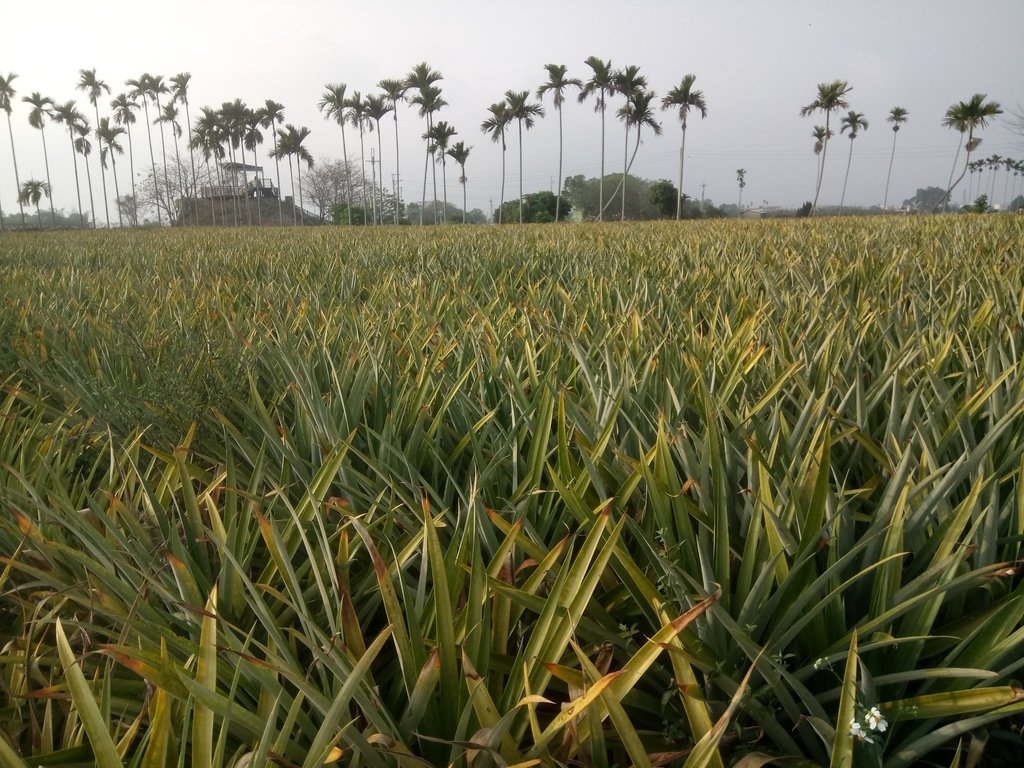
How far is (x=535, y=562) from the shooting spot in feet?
3.70

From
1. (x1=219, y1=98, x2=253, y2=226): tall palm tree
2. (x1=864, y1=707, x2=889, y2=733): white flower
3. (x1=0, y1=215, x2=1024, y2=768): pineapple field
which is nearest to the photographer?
(x1=864, y1=707, x2=889, y2=733): white flower

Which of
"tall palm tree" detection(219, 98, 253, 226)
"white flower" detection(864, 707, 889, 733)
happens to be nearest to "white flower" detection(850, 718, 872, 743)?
"white flower" detection(864, 707, 889, 733)

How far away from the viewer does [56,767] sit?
79 cm

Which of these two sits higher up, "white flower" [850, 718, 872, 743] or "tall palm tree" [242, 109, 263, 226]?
"tall palm tree" [242, 109, 263, 226]

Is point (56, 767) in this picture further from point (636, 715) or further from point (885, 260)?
point (885, 260)

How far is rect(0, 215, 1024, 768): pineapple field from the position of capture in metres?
0.80

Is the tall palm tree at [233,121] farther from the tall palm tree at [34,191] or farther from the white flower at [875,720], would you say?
the white flower at [875,720]

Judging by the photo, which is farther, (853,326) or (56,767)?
(853,326)

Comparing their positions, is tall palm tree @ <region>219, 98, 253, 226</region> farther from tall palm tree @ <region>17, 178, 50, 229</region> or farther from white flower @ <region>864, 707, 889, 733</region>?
white flower @ <region>864, 707, 889, 733</region>

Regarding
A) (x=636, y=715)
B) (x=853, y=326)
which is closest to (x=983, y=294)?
(x=853, y=326)

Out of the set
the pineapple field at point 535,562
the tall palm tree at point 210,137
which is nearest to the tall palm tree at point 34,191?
the tall palm tree at point 210,137

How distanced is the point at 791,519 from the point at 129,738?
0.95m

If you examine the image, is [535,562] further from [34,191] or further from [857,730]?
[34,191]

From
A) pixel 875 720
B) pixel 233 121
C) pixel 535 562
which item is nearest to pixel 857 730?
pixel 875 720
